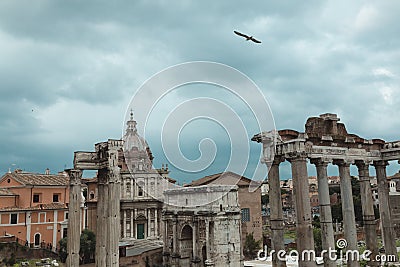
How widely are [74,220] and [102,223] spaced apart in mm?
1394

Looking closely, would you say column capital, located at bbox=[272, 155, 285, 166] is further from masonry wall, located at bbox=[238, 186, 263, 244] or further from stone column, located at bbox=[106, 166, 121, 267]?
masonry wall, located at bbox=[238, 186, 263, 244]

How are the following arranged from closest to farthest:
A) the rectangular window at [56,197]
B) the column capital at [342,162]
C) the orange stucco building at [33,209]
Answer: the column capital at [342,162]
the orange stucco building at [33,209]
the rectangular window at [56,197]

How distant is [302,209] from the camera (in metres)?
14.0

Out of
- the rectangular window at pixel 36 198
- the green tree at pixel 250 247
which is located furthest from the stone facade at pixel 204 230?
the rectangular window at pixel 36 198

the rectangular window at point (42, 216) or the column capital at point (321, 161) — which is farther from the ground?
the column capital at point (321, 161)

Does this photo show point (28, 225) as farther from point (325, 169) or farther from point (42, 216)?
point (325, 169)

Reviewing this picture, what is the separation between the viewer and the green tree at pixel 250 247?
138 ft

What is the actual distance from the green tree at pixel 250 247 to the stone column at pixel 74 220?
27530 millimetres

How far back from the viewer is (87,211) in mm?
42656

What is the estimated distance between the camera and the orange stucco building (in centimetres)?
3472

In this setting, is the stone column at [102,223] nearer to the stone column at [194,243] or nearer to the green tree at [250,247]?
the stone column at [194,243]

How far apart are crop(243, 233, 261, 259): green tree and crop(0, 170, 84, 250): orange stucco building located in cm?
1955

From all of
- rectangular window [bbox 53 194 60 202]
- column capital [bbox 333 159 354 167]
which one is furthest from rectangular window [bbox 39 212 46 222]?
column capital [bbox 333 159 354 167]

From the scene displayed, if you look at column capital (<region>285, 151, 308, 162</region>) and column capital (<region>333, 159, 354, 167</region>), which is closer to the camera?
column capital (<region>285, 151, 308, 162</region>)
